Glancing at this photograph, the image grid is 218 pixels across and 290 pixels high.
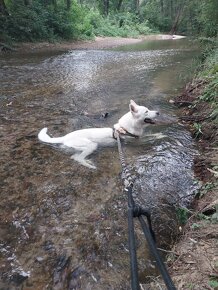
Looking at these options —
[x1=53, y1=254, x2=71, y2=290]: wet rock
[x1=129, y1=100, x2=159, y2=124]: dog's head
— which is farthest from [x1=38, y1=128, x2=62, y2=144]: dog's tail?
[x1=53, y1=254, x2=71, y2=290]: wet rock

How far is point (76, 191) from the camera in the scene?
152 inches

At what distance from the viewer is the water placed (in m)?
2.68

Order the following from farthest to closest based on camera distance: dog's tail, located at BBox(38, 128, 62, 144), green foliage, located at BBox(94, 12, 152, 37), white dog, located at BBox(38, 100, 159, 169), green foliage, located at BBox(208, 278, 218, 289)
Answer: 1. green foliage, located at BBox(94, 12, 152, 37)
2. dog's tail, located at BBox(38, 128, 62, 144)
3. white dog, located at BBox(38, 100, 159, 169)
4. green foliage, located at BBox(208, 278, 218, 289)

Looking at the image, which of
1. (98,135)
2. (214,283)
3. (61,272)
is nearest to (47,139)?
(98,135)

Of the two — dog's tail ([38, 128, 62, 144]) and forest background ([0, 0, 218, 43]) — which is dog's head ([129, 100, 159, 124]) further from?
forest background ([0, 0, 218, 43])

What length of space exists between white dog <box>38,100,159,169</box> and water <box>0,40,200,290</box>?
15 centimetres

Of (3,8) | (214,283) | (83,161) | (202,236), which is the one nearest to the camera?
(214,283)

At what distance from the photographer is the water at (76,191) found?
2680 mm

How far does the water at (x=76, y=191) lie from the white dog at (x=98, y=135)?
146mm

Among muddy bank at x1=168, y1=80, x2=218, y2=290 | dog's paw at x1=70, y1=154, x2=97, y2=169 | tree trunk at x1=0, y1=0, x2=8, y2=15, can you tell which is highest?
tree trunk at x1=0, y1=0, x2=8, y2=15

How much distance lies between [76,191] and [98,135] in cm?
130

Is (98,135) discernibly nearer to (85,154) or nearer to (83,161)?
(85,154)

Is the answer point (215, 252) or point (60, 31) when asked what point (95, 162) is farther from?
point (60, 31)

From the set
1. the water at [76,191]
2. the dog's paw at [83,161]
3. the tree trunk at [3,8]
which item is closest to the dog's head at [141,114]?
the water at [76,191]
